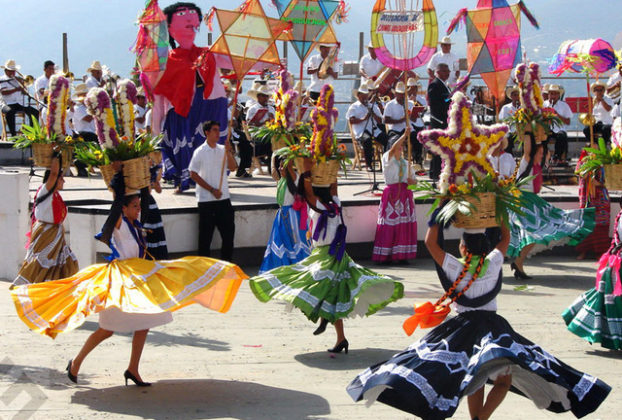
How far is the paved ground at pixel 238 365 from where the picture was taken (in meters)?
6.64

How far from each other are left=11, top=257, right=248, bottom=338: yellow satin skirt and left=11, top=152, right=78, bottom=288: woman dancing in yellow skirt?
6.72 ft

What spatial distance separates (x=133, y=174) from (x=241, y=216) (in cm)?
507

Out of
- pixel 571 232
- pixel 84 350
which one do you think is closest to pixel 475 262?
pixel 84 350

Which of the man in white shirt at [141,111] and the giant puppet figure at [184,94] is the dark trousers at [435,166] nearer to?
the giant puppet figure at [184,94]

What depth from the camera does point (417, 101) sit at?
19547mm

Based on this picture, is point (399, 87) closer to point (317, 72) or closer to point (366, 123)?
point (366, 123)

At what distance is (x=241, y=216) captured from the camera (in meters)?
12.5

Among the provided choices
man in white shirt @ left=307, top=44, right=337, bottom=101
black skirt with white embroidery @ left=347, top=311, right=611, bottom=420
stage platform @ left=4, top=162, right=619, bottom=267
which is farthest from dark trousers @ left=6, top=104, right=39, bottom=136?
black skirt with white embroidery @ left=347, top=311, right=611, bottom=420

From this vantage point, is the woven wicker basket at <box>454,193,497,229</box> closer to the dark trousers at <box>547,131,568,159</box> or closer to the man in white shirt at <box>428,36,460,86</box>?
the dark trousers at <box>547,131,568,159</box>

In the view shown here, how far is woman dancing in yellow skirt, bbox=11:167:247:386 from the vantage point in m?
6.66

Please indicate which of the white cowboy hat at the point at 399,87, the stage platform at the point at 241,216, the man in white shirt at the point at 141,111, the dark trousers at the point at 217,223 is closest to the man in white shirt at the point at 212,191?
the dark trousers at the point at 217,223

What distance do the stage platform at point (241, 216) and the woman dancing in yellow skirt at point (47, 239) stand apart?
2.17 m

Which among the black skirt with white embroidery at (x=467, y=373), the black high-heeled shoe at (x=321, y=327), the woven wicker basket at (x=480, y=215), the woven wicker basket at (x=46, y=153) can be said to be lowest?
the black high-heeled shoe at (x=321, y=327)

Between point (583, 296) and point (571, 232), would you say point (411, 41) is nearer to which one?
point (571, 232)
